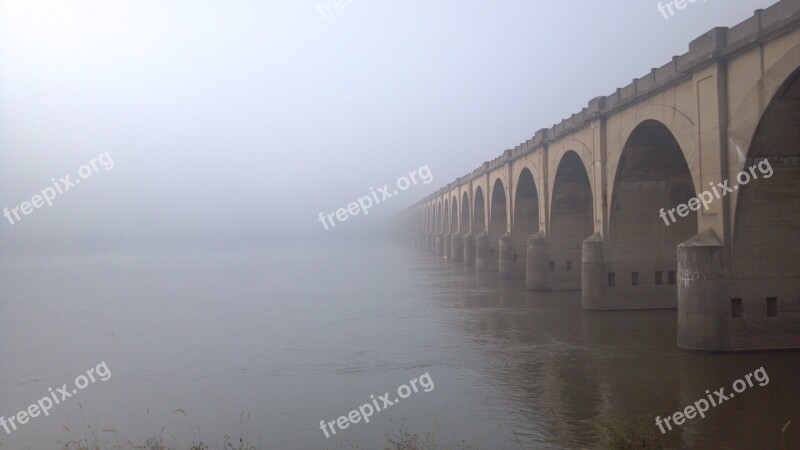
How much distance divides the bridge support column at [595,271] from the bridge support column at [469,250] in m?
29.9

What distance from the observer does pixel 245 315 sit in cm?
2981

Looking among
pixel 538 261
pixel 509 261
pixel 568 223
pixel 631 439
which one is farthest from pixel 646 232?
pixel 631 439

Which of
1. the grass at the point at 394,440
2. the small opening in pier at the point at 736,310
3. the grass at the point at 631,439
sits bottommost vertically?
the grass at the point at 394,440

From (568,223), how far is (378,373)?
61.0 feet

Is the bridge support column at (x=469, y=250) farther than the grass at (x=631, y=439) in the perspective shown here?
Yes

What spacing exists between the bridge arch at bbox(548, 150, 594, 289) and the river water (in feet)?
4.42

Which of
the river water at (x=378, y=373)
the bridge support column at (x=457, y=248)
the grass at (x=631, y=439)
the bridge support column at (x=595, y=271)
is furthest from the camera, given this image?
the bridge support column at (x=457, y=248)

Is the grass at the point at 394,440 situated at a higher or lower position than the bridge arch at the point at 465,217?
lower

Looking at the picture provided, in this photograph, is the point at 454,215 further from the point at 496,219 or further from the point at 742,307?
the point at 742,307

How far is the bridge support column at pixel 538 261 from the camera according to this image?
110ft

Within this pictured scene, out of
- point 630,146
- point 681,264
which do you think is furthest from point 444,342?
point 630,146

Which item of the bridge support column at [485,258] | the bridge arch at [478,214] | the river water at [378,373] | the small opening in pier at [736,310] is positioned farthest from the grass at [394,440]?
the bridge arch at [478,214]

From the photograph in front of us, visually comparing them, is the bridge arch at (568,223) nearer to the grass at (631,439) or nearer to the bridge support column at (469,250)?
the bridge support column at (469,250)

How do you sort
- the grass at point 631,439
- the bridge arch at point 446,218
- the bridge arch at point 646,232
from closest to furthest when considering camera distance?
1. the grass at point 631,439
2. the bridge arch at point 646,232
3. the bridge arch at point 446,218
